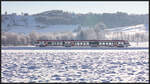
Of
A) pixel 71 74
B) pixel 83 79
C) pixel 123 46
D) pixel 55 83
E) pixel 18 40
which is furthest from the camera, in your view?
pixel 18 40

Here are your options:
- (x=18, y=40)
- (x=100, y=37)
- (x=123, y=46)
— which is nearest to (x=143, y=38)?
(x=100, y=37)

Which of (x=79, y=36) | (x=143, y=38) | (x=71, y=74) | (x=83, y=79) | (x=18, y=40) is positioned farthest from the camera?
(x=143, y=38)

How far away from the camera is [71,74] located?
1319 inches

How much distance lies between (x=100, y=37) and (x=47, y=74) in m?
154

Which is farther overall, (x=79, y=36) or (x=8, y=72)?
(x=79, y=36)

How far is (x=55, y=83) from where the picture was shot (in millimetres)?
27938

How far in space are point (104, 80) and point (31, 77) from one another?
5370 millimetres

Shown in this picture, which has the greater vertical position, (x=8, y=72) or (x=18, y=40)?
(x=8, y=72)

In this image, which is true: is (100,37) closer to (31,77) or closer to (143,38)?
(143,38)

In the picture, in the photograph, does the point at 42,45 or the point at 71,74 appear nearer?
the point at 71,74

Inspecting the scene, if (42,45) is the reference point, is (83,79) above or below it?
above

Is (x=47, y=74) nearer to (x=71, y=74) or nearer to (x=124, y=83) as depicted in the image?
(x=71, y=74)

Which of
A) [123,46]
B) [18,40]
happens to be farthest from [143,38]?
[123,46]

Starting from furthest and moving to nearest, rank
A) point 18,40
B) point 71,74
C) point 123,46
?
point 18,40 < point 123,46 < point 71,74
